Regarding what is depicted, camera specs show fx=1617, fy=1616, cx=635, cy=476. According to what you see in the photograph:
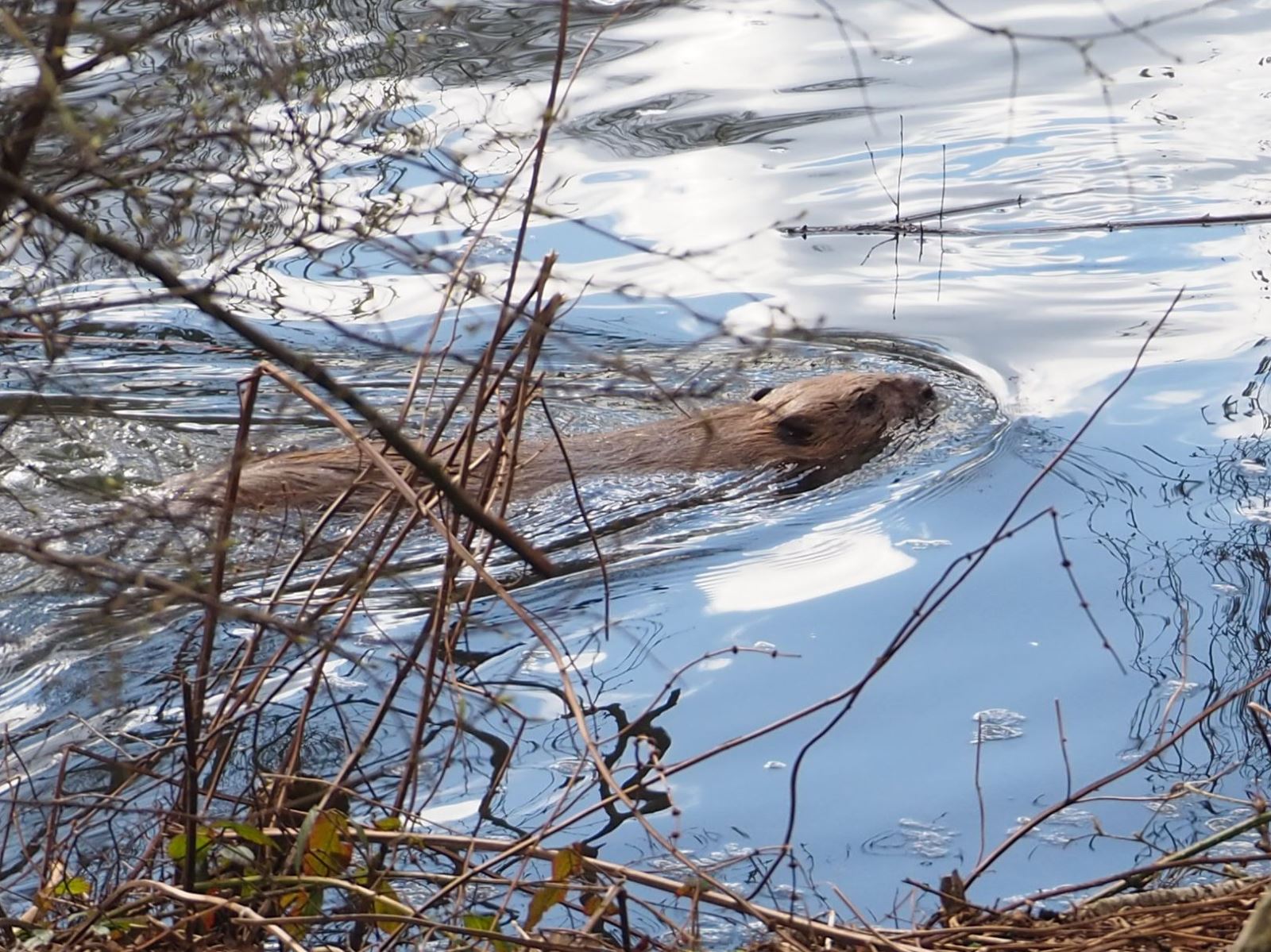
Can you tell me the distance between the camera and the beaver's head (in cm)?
614

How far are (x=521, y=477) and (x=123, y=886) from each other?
3.01 m

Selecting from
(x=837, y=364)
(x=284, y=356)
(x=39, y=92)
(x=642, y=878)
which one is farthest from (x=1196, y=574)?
(x=39, y=92)

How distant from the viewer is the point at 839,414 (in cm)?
625

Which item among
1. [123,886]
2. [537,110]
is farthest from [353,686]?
[537,110]

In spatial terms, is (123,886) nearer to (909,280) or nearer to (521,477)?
(521,477)

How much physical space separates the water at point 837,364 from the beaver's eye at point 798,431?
286 millimetres

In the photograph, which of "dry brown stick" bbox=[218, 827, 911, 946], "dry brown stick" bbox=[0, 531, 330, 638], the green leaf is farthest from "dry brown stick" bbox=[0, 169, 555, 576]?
the green leaf

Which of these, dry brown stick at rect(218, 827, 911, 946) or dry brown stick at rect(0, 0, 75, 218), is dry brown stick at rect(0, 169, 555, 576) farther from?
dry brown stick at rect(218, 827, 911, 946)

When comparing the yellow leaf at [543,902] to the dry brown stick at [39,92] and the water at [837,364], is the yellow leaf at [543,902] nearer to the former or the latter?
the water at [837,364]

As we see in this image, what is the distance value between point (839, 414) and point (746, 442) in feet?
1.35

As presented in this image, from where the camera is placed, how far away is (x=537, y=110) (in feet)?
26.4

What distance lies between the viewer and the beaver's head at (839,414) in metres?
6.14

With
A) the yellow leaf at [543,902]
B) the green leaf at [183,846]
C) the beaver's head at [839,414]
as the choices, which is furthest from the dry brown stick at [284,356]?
the beaver's head at [839,414]

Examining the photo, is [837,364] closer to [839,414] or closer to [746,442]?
[839,414]
